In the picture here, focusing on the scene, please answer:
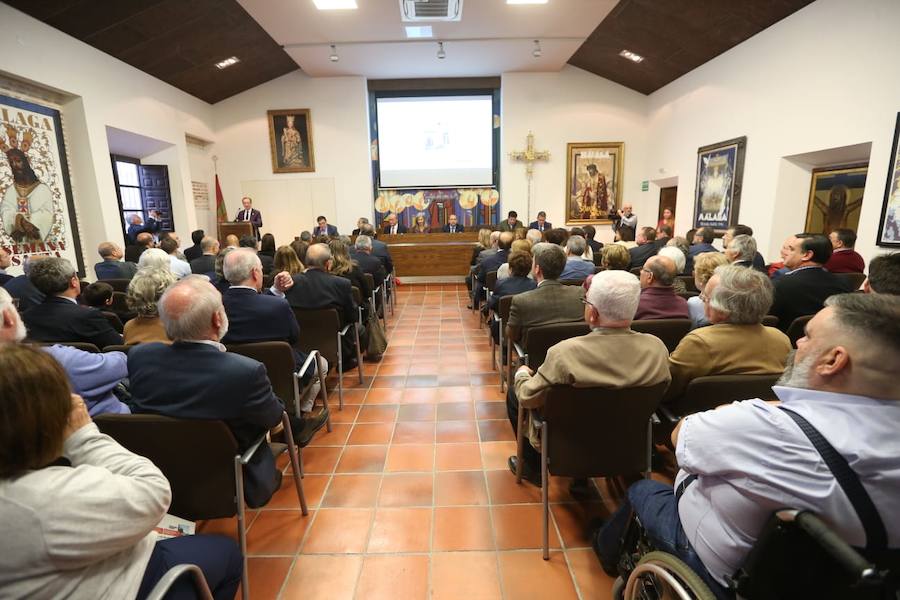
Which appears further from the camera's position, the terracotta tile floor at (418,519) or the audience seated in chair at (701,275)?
the audience seated in chair at (701,275)

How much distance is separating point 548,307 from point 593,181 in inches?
325

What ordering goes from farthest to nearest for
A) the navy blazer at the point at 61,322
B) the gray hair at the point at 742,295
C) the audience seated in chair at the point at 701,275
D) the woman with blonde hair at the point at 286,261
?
the woman with blonde hair at the point at 286,261 < the audience seated in chair at the point at 701,275 < the navy blazer at the point at 61,322 < the gray hair at the point at 742,295

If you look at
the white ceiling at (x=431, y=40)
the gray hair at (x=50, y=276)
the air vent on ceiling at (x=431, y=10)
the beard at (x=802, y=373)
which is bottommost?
the beard at (x=802, y=373)

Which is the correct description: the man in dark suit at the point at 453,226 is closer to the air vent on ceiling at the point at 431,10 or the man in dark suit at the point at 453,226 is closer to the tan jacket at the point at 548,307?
the air vent on ceiling at the point at 431,10

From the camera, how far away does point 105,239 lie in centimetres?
608

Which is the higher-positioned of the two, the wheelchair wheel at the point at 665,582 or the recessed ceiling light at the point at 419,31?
the recessed ceiling light at the point at 419,31

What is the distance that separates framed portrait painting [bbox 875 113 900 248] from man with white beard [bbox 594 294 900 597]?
462cm

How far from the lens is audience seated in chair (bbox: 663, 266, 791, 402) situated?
5.73 ft

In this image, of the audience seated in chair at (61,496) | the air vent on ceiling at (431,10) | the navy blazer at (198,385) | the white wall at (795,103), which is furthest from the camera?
the air vent on ceiling at (431,10)

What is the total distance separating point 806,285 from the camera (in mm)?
2652

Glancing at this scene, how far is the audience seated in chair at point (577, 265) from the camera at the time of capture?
3.82m

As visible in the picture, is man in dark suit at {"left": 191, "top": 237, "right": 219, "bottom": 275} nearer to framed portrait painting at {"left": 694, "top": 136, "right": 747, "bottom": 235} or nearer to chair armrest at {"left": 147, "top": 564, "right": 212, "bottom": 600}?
chair armrest at {"left": 147, "top": 564, "right": 212, "bottom": 600}

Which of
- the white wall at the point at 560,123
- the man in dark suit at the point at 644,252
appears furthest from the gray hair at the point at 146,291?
the white wall at the point at 560,123

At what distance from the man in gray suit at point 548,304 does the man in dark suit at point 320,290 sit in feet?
4.37
